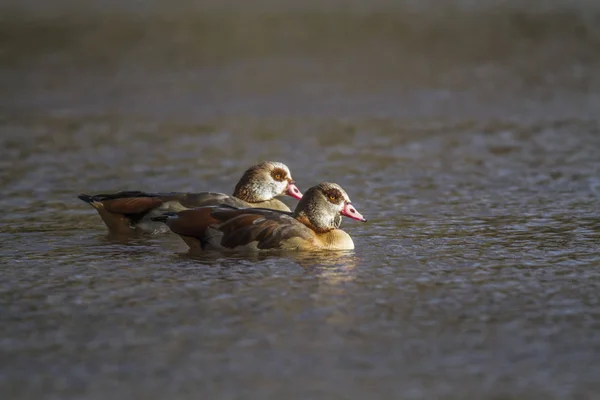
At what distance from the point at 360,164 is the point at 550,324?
22.7ft

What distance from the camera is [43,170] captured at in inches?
539

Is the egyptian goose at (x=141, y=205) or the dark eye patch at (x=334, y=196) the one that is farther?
the egyptian goose at (x=141, y=205)

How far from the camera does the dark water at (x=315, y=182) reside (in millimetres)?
6285

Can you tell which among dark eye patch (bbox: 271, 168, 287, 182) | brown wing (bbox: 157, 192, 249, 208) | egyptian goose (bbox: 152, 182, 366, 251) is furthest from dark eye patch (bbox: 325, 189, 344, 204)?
dark eye patch (bbox: 271, 168, 287, 182)

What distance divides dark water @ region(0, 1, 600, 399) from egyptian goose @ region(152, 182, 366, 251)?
0.24 m

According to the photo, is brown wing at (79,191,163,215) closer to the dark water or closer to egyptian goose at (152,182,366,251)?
the dark water

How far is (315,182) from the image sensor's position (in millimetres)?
12922

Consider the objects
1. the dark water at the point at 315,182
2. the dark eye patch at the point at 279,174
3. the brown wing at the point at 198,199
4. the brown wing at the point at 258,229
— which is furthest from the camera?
the dark eye patch at the point at 279,174

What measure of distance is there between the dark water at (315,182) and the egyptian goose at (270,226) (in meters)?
0.24

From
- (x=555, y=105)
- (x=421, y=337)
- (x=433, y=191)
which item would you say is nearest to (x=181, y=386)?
(x=421, y=337)

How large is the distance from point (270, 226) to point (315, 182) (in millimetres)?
3666

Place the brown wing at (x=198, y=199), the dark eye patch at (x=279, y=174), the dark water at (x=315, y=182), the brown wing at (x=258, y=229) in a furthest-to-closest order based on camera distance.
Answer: the dark eye patch at (x=279, y=174) < the brown wing at (x=198, y=199) < the brown wing at (x=258, y=229) < the dark water at (x=315, y=182)

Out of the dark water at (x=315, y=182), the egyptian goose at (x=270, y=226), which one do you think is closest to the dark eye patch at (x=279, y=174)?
the dark water at (x=315, y=182)

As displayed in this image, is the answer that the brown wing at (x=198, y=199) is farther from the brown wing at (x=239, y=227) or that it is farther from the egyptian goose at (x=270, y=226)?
the brown wing at (x=239, y=227)
